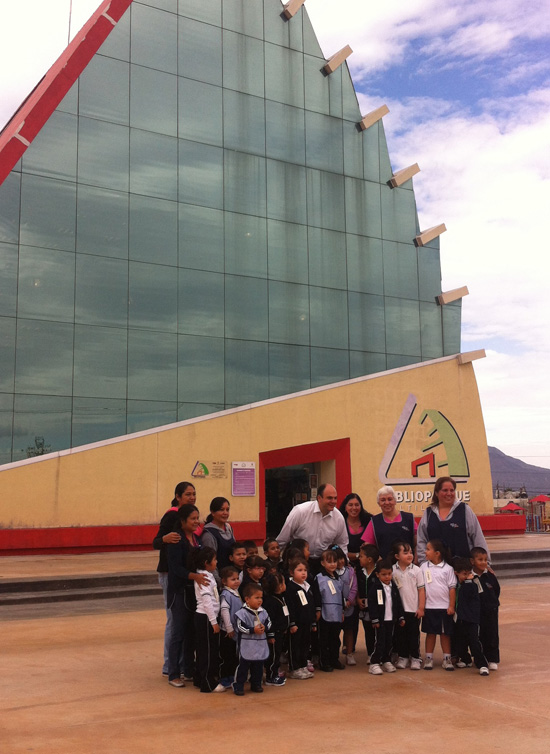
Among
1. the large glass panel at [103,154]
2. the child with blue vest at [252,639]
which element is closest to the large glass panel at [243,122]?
the large glass panel at [103,154]

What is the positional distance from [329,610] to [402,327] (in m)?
18.9

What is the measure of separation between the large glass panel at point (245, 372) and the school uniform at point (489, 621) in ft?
49.8

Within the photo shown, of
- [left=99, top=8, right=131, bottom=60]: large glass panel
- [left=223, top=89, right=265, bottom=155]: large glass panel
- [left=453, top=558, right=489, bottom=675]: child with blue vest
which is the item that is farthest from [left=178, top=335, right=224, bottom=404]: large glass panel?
[left=453, top=558, right=489, bottom=675]: child with blue vest

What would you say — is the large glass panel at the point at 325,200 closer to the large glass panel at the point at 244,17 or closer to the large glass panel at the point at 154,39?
the large glass panel at the point at 244,17

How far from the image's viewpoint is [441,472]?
2505cm

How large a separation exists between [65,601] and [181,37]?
16.8 m

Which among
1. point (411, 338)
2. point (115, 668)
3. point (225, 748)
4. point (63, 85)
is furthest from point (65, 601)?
point (411, 338)

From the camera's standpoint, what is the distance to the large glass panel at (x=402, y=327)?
82.9 ft

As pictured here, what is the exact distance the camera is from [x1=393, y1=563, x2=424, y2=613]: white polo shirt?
746cm

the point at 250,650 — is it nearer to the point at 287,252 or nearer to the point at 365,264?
the point at 287,252

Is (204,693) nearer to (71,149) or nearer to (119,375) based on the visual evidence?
(119,375)

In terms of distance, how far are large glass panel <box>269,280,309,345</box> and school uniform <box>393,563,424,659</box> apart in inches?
628

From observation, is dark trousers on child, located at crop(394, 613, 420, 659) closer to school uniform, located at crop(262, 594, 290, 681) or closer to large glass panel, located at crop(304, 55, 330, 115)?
school uniform, located at crop(262, 594, 290, 681)

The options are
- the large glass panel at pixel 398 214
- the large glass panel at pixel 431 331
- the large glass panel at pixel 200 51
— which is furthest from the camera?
the large glass panel at pixel 398 214
